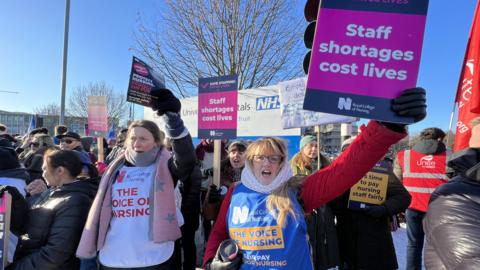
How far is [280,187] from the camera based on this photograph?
2014 mm

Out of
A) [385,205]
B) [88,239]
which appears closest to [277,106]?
[385,205]

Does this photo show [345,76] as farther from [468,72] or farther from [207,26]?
[207,26]

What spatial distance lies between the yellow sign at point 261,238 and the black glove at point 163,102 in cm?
94

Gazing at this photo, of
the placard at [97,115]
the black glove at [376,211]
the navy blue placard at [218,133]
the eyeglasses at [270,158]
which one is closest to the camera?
the eyeglasses at [270,158]

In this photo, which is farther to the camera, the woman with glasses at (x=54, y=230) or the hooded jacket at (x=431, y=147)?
the hooded jacket at (x=431, y=147)

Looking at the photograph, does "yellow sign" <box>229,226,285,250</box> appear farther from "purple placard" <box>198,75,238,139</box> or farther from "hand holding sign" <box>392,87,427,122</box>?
"purple placard" <box>198,75,238,139</box>

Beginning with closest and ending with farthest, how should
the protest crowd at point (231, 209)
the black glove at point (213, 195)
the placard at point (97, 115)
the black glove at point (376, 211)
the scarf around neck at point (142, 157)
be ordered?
the protest crowd at point (231, 209) → the scarf around neck at point (142, 157) → the black glove at point (213, 195) → the black glove at point (376, 211) → the placard at point (97, 115)

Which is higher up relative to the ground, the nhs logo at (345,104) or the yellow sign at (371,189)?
the nhs logo at (345,104)

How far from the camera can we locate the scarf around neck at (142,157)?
2.46 m

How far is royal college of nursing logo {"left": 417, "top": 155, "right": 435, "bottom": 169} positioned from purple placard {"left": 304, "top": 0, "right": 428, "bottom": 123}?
3.72 meters

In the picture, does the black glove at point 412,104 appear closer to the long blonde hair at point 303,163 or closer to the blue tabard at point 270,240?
the blue tabard at point 270,240

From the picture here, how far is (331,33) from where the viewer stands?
5.64 ft

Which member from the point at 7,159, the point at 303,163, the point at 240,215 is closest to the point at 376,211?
the point at 303,163

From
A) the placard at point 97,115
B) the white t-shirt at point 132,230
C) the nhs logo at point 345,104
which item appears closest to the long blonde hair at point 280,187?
the nhs logo at point 345,104
